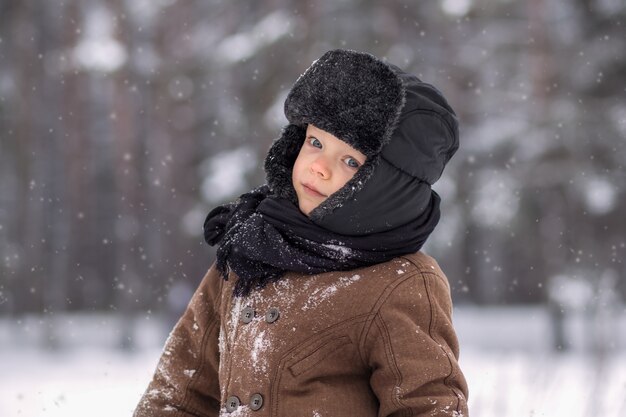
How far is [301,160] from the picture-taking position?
2.00 m

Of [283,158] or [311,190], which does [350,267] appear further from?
[283,158]

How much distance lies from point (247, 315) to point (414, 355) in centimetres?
47

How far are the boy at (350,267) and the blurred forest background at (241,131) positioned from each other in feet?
32.1

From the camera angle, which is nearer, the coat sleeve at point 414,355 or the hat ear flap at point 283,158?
the coat sleeve at point 414,355

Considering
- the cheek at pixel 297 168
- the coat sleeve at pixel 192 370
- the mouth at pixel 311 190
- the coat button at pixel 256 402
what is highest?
the cheek at pixel 297 168

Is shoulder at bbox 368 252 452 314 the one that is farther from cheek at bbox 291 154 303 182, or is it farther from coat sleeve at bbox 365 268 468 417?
cheek at bbox 291 154 303 182

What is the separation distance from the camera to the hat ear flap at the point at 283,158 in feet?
6.85

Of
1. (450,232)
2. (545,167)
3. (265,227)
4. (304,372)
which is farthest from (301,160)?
(450,232)

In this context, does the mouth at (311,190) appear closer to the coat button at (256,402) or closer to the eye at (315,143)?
the eye at (315,143)

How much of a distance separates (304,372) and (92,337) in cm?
1763

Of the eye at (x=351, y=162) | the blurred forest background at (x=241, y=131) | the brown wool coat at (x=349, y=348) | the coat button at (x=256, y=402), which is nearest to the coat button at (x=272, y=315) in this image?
the brown wool coat at (x=349, y=348)

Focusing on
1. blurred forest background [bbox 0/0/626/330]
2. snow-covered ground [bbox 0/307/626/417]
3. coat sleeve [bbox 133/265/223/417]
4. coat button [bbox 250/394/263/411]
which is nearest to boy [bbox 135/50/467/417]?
coat button [bbox 250/394/263/411]

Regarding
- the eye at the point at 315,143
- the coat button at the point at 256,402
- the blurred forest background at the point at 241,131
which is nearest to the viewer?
Answer: the coat button at the point at 256,402

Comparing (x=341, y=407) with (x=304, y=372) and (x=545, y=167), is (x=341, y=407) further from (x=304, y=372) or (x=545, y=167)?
(x=545, y=167)
